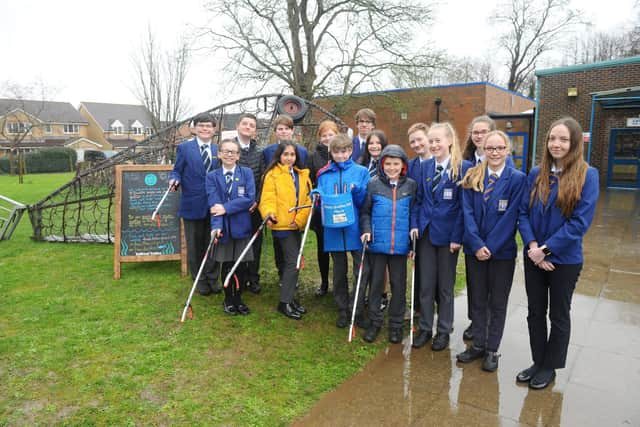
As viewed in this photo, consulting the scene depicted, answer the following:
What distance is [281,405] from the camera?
292cm

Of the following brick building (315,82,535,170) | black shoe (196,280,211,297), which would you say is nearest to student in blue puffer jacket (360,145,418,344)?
black shoe (196,280,211,297)

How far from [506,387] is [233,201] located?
2756 mm

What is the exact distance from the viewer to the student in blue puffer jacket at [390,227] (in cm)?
376

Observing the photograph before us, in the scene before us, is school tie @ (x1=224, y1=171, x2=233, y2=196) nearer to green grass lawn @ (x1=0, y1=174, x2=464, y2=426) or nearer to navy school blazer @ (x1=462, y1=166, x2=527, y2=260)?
green grass lawn @ (x1=0, y1=174, x2=464, y2=426)

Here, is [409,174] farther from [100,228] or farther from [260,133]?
[100,228]

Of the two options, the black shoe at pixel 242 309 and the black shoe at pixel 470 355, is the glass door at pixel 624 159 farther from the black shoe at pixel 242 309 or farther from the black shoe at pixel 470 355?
the black shoe at pixel 242 309

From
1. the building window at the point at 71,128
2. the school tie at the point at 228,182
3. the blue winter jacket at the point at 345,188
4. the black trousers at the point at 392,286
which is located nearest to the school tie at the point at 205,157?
the school tie at the point at 228,182

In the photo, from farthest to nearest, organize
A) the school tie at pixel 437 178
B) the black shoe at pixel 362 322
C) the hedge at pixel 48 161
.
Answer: the hedge at pixel 48 161
the black shoe at pixel 362 322
the school tie at pixel 437 178

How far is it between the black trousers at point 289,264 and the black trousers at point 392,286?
2.71 feet

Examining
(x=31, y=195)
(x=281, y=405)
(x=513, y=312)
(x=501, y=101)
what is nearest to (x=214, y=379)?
(x=281, y=405)

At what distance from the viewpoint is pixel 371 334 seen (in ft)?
12.8

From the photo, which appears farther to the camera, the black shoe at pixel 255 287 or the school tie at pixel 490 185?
the black shoe at pixel 255 287

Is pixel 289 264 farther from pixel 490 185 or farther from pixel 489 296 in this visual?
pixel 490 185

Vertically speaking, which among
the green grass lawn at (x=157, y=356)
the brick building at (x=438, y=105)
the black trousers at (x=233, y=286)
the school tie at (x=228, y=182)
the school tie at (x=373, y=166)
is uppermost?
the brick building at (x=438, y=105)
